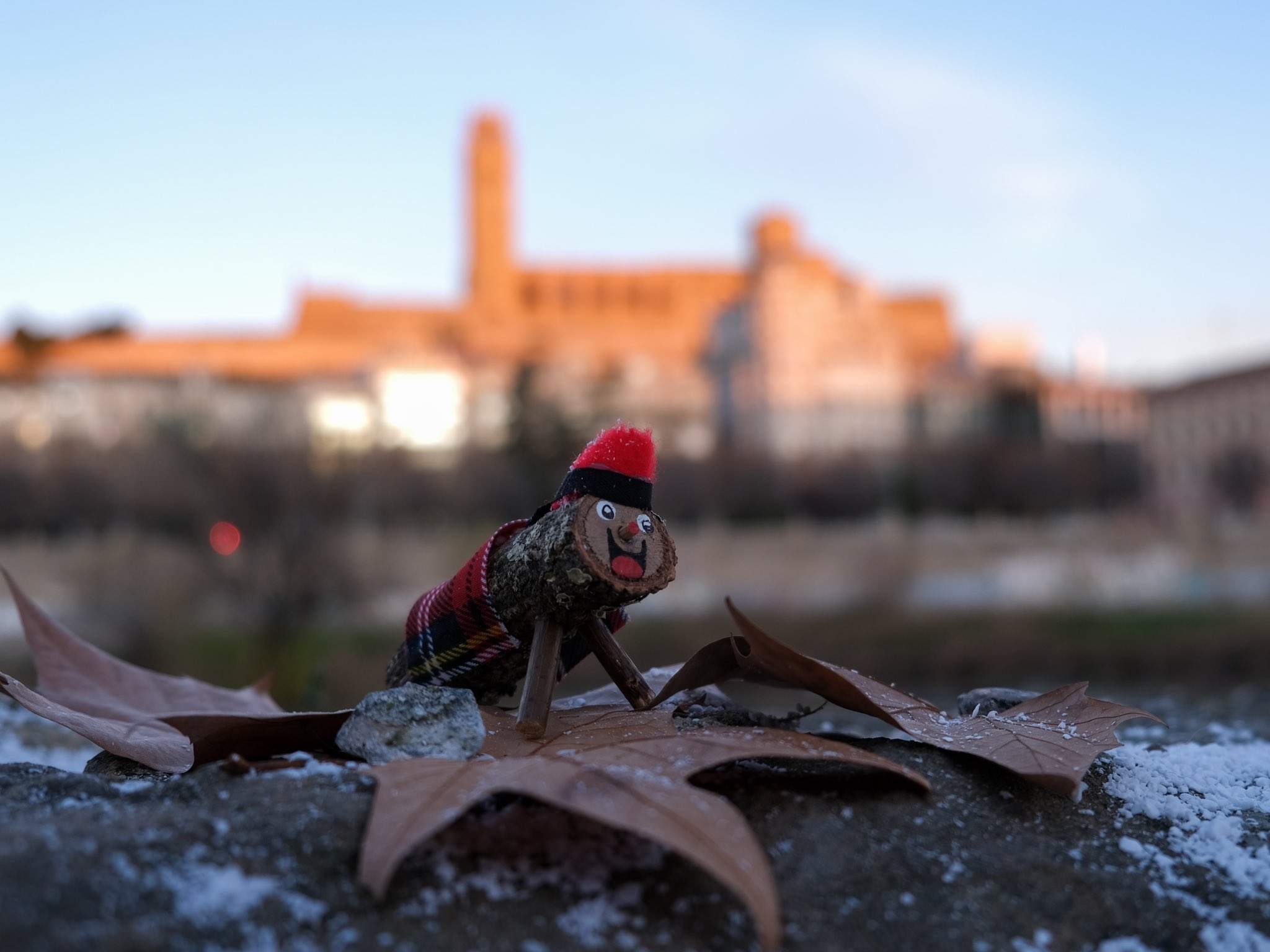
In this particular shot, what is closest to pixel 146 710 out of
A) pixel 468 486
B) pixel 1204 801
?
pixel 1204 801

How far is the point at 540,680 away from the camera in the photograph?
6.28ft

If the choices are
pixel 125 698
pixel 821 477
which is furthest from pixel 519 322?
pixel 125 698

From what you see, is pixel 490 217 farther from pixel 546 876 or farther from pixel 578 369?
pixel 546 876

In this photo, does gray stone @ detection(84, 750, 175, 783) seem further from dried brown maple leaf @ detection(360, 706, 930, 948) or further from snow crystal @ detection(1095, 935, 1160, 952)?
snow crystal @ detection(1095, 935, 1160, 952)

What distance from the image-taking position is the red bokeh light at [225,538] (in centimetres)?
1423

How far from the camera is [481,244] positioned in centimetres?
5206

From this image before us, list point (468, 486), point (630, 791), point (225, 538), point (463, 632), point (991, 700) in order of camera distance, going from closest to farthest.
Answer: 1. point (630, 791)
2. point (463, 632)
3. point (991, 700)
4. point (225, 538)
5. point (468, 486)

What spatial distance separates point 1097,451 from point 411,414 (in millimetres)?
21922

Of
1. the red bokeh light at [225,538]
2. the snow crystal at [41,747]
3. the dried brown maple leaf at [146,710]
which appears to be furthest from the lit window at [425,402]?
Answer: the dried brown maple leaf at [146,710]

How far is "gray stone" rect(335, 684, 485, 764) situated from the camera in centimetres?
172

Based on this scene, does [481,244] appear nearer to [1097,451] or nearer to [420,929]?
[1097,451]

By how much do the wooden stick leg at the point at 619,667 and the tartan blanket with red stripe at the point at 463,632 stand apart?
0.06 metres

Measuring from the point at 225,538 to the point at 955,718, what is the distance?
13.5 meters

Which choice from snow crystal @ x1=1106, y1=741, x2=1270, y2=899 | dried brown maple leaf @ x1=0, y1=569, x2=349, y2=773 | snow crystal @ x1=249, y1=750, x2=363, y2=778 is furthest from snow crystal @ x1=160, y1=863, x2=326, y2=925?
snow crystal @ x1=1106, y1=741, x2=1270, y2=899
